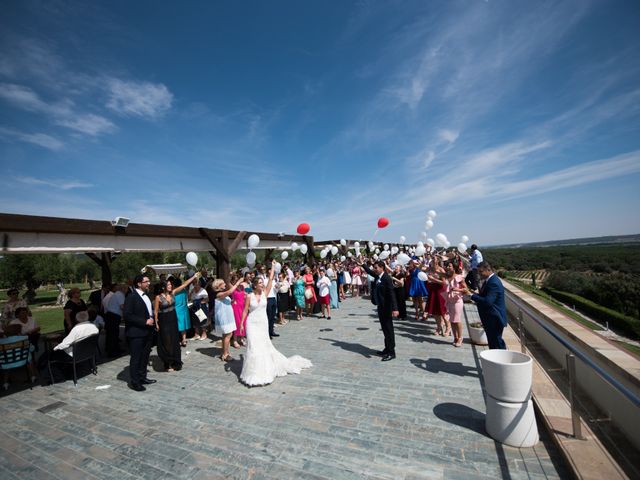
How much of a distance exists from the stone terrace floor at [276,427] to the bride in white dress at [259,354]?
0.19m

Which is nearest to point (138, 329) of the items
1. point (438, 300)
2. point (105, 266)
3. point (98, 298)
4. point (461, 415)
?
point (98, 298)

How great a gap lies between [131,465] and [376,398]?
317cm

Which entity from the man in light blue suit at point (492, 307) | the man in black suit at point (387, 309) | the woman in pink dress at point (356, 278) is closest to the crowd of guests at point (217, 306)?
Result: the man in black suit at point (387, 309)

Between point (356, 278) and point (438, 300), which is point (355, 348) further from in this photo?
point (356, 278)

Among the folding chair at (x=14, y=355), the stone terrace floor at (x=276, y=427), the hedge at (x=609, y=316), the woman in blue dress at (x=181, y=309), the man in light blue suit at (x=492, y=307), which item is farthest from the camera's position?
the hedge at (x=609, y=316)

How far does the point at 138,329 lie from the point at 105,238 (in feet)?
8.77

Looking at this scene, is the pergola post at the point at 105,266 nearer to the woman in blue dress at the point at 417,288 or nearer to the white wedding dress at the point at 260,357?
the white wedding dress at the point at 260,357

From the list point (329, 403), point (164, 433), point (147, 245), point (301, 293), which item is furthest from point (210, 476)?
point (301, 293)

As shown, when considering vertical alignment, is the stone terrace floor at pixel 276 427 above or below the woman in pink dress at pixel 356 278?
below

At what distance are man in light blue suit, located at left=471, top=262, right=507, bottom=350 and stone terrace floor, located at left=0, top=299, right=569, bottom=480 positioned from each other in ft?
2.68

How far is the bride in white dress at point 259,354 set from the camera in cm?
508

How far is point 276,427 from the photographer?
12.2 ft

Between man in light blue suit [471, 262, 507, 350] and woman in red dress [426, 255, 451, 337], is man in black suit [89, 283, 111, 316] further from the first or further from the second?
man in light blue suit [471, 262, 507, 350]

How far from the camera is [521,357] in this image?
11.5ft
